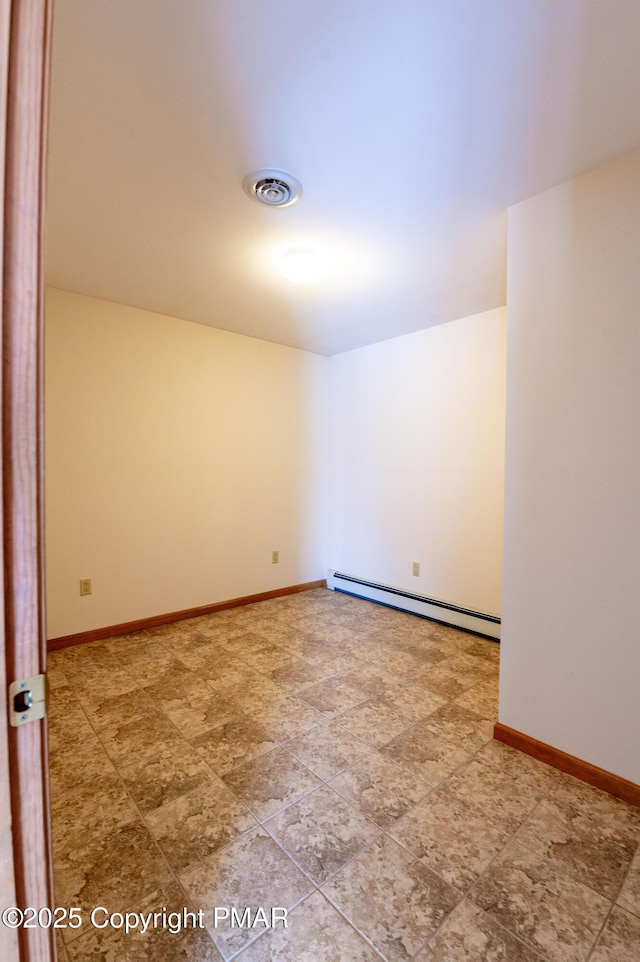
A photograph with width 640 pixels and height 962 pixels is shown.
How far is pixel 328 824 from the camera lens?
138cm

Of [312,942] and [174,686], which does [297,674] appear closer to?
[174,686]

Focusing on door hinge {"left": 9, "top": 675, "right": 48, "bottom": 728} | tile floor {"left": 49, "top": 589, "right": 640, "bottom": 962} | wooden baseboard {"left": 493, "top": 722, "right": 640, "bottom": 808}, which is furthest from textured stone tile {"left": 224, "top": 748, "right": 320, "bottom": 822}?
door hinge {"left": 9, "top": 675, "right": 48, "bottom": 728}

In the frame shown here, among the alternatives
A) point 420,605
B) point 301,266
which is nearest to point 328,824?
point 420,605

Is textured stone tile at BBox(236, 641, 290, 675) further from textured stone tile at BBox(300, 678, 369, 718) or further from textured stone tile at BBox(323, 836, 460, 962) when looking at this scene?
textured stone tile at BBox(323, 836, 460, 962)

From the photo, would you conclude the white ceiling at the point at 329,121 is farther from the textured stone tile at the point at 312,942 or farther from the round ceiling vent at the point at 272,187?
the textured stone tile at the point at 312,942

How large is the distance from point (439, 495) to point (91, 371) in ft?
8.84

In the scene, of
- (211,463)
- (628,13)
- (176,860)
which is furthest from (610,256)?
(211,463)

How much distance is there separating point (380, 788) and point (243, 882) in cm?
58

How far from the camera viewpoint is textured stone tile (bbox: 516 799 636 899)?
3.95ft

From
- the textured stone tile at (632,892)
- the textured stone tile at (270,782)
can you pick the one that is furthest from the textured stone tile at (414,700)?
the textured stone tile at (632,892)

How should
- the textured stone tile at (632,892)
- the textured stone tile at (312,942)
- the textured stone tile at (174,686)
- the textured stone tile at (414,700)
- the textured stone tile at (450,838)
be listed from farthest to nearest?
the textured stone tile at (174,686)
the textured stone tile at (414,700)
the textured stone tile at (450,838)
the textured stone tile at (632,892)
the textured stone tile at (312,942)

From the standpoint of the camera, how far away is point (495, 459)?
2879 mm

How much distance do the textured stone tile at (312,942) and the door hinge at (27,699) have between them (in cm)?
101

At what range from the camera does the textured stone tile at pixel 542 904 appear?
1036 millimetres
